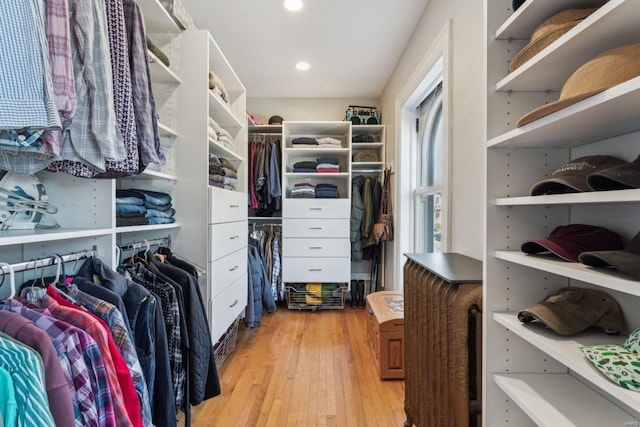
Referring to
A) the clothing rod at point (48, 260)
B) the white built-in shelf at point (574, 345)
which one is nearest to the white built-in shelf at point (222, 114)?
the clothing rod at point (48, 260)

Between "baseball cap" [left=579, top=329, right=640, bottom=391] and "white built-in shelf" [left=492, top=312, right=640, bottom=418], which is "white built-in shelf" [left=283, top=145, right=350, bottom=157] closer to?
"white built-in shelf" [left=492, top=312, right=640, bottom=418]

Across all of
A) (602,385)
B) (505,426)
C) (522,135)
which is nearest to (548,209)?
(522,135)

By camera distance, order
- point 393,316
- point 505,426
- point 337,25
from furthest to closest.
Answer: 1. point 337,25
2. point 393,316
3. point 505,426

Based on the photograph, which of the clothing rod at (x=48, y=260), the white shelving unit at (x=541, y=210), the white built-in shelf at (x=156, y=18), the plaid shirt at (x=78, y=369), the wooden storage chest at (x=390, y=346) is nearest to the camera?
the white shelving unit at (x=541, y=210)

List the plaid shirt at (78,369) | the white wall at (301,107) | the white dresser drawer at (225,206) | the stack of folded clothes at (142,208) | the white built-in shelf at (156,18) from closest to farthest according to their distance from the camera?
the plaid shirt at (78,369) < the stack of folded clothes at (142,208) < the white built-in shelf at (156,18) < the white dresser drawer at (225,206) < the white wall at (301,107)

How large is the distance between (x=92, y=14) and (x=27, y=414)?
3.34 feet

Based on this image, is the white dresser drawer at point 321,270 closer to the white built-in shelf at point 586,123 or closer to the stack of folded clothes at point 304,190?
the stack of folded clothes at point 304,190

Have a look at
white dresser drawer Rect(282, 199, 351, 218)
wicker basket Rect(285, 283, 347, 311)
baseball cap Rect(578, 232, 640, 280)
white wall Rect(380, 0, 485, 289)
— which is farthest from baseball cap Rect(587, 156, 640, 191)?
wicker basket Rect(285, 283, 347, 311)

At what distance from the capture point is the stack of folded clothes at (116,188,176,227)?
54.0 inches

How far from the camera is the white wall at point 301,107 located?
368 cm

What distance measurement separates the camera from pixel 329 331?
8.96ft

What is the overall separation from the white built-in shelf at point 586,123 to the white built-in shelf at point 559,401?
67cm

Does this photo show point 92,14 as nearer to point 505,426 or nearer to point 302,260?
point 505,426

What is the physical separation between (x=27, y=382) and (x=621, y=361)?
3.81 ft
